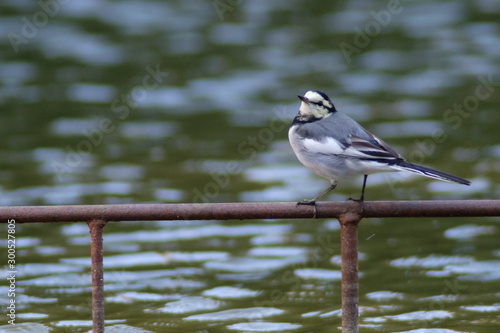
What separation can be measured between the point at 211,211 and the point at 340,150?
152 centimetres

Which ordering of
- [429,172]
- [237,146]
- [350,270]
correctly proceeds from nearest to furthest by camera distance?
[350,270], [429,172], [237,146]

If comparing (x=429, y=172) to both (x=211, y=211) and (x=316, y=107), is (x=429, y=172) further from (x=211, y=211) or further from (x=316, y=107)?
(x=316, y=107)

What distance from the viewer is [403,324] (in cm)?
671

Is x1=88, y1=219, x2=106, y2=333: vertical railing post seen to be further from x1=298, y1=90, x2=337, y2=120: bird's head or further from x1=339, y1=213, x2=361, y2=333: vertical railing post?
x1=298, y1=90, x2=337, y2=120: bird's head

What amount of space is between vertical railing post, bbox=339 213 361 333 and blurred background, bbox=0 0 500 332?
8.45ft

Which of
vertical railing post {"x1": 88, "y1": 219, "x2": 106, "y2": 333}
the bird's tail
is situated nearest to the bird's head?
the bird's tail

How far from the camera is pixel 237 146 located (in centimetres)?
1238

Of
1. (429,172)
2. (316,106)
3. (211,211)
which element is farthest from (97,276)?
(316,106)

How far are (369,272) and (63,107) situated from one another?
737 cm

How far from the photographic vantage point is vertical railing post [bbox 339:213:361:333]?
4121 millimetres

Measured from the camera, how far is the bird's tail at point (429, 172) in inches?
173

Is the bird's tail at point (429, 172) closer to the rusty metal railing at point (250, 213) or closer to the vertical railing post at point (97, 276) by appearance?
the rusty metal railing at point (250, 213)

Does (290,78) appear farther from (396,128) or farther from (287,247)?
(287,247)

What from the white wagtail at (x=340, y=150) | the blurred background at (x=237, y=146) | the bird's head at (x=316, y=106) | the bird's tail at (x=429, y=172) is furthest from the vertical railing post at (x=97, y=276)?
the blurred background at (x=237, y=146)
